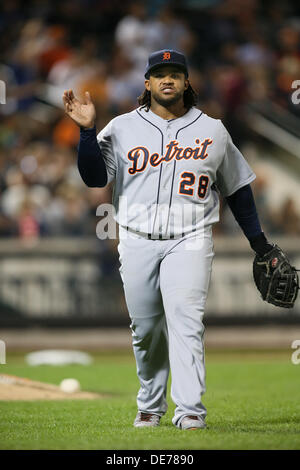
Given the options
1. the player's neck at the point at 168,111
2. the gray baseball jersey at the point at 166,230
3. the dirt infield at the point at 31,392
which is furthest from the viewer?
the dirt infield at the point at 31,392

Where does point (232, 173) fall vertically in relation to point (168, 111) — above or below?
below

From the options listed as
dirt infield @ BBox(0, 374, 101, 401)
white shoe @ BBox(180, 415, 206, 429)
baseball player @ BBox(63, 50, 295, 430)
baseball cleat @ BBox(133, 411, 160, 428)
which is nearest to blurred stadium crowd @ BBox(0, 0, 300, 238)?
dirt infield @ BBox(0, 374, 101, 401)

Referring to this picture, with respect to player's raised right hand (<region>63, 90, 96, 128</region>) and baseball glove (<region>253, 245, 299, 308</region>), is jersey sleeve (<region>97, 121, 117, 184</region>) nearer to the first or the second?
player's raised right hand (<region>63, 90, 96, 128</region>)

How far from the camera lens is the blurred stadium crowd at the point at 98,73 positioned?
43.3ft

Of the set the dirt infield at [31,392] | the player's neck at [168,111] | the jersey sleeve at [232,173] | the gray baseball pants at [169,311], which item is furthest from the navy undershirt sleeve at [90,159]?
the dirt infield at [31,392]

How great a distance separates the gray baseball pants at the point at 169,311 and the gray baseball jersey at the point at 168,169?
0.10 metres

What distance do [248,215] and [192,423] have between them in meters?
1.37

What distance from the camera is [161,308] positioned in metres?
5.22

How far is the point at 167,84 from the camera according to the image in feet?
17.2

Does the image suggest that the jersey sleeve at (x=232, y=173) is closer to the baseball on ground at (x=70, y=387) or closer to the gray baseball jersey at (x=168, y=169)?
the gray baseball jersey at (x=168, y=169)

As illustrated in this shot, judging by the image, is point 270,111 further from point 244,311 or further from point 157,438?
point 157,438

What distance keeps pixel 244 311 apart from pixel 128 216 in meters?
8.35

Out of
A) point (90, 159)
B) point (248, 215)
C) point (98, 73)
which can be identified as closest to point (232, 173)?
point (248, 215)

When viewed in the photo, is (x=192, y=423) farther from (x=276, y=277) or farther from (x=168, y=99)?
(x=168, y=99)
